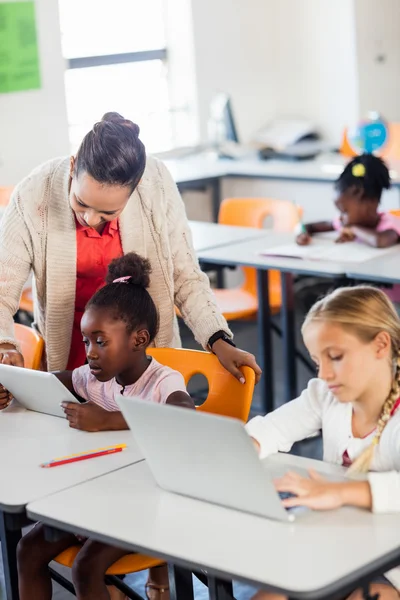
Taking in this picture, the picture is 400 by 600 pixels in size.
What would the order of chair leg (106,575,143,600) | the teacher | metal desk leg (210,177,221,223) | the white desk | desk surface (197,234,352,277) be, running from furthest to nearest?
metal desk leg (210,177,221,223) → desk surface (197,234,352,277) → the white desk → the teacher → chair leg (106,575,143,600)

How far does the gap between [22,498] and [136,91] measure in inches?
173

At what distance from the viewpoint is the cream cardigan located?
2510 millimetres

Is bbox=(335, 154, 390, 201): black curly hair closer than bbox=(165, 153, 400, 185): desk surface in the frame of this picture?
Yes

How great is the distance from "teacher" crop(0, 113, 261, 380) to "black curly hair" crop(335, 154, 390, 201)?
1386 mm

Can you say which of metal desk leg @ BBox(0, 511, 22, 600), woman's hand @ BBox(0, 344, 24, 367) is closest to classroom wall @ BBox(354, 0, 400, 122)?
woman's hand @ BBox(0, 344, 24, 367)

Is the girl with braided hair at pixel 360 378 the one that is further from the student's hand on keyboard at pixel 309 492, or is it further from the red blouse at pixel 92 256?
the red blouse at pixel 92 256

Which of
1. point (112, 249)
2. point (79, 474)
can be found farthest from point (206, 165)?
point (79, 474)

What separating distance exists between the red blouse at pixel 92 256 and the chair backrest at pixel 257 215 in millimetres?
1778

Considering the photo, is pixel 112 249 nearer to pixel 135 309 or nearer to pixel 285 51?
pixel 135 309

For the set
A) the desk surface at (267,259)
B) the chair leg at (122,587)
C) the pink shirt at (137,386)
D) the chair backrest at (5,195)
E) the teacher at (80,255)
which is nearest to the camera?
the chair leg at (122,587)

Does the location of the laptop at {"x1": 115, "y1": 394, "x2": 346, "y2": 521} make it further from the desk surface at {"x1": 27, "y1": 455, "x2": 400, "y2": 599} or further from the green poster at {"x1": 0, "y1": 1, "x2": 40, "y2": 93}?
the green poster at {"x1": 0, "y1": 1, "x2": 40, "y2": 93}

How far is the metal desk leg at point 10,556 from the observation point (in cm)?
209

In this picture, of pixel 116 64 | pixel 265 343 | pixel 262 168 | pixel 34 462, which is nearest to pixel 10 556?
pixel 34 462

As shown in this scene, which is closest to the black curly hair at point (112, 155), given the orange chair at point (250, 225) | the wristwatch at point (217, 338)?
the wristwatch at point (217, 338)
